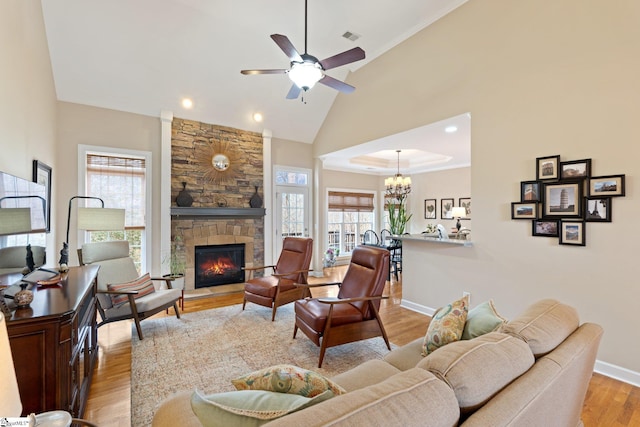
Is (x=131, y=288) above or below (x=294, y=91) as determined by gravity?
below

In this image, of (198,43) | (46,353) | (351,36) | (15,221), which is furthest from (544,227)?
(198,43)

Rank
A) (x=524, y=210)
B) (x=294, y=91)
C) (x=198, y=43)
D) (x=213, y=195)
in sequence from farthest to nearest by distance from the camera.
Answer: (x=213, y=195)
(x=198, y=43)
(x=294, y=91)
(x=524, y=210)

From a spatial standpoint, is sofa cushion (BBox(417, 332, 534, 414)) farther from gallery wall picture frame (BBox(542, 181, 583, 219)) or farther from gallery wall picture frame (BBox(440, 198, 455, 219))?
gallery wall picture frame (BBox(440, 198, 455, 219))

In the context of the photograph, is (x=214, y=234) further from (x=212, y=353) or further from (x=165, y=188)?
(x=212, y=353)

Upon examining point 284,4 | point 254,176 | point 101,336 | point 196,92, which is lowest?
point 101,336

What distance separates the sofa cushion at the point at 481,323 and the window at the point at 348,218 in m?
6.32

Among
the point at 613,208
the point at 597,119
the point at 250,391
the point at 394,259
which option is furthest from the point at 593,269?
the point at 394,259

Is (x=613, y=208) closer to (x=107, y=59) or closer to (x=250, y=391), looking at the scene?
(x=250, y=391)

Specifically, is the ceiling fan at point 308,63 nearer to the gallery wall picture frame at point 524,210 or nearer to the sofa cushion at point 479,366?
the gallery wall picture frame at point 524,210

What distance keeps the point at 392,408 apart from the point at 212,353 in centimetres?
267

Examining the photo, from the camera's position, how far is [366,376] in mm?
1652

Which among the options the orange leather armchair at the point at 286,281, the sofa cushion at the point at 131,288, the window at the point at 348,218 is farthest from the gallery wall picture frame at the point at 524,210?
the window at the point at 348,218

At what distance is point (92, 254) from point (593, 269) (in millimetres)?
5263

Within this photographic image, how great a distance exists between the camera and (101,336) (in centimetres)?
334
